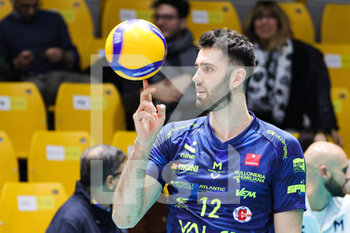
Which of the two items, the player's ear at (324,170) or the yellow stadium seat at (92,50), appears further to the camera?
the yellow stadium seat at (92,50)

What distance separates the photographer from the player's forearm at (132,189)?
2.90 metres

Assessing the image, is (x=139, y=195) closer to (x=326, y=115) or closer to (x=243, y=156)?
(x=243, y=156)

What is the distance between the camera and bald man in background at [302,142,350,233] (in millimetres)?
4191

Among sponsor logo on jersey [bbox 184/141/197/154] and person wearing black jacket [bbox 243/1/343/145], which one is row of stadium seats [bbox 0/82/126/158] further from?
sponsor logo on jersey [bbox 184/141/197/154]

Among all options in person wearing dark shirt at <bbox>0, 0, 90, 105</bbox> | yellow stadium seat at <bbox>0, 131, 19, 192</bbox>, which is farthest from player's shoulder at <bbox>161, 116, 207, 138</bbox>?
person wearing dark shirt at <bbox>0, 0, 90, 105</bbox>

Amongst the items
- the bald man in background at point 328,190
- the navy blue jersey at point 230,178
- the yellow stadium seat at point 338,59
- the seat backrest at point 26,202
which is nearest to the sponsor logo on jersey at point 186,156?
the navy blue jersey at point 230,178

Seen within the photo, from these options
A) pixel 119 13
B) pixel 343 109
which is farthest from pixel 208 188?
pixel 119 13

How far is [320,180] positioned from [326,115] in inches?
70.4

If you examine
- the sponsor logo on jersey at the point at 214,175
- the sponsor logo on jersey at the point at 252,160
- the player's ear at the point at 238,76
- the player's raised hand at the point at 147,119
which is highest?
the player's ear at the point at 238,76

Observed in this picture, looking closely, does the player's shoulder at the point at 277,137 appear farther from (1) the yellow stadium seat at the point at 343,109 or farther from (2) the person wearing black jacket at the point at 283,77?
→ (1) the yellow stadium seat at the point at 343,109

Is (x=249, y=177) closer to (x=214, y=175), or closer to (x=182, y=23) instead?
(x=214, y=175)

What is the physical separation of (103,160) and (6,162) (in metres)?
1.25

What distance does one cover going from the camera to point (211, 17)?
23.4ft

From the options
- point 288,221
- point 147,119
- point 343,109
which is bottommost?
point 343,109
